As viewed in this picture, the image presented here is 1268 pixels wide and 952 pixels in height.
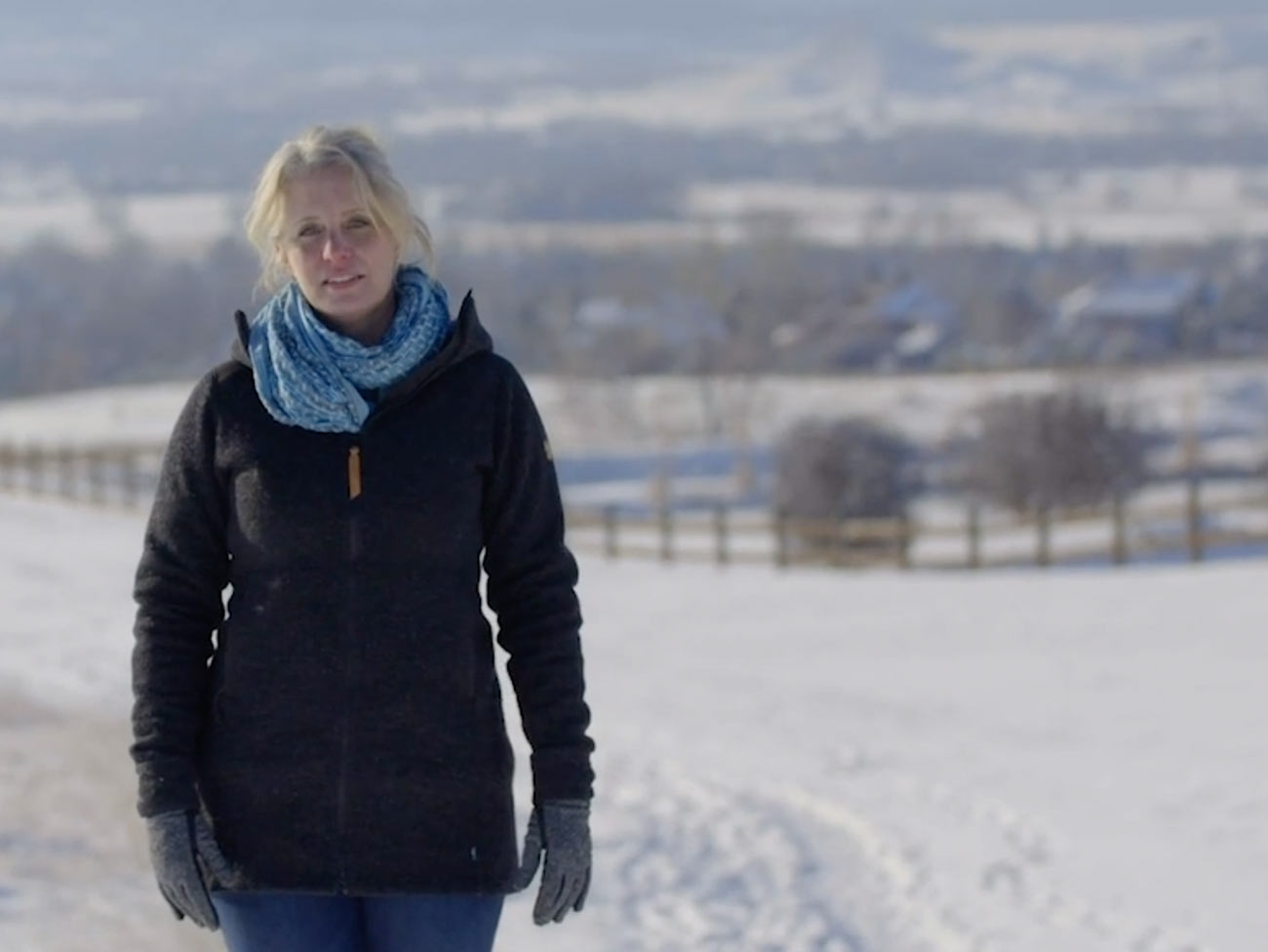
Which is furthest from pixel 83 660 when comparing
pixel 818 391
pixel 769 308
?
pixel 769 308

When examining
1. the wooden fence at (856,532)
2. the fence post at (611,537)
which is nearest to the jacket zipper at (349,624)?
the wooden fence at (856,532)

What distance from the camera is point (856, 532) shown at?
19.6 m

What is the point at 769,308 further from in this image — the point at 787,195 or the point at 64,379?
the point at 787,195

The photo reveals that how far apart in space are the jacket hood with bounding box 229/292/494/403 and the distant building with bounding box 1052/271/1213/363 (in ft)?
222

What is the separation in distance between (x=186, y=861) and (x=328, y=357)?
59 cm

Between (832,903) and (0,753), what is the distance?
314 cm

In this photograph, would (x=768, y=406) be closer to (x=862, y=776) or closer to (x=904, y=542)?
(x=904, y=542)

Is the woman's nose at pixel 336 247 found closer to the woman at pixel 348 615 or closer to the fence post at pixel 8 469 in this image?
the woman at pixel 348 615

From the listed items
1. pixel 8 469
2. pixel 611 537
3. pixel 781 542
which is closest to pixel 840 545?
pixel 781 542

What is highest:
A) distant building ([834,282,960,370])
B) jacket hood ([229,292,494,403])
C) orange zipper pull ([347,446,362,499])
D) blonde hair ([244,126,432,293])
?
blonde hair ([244,126,432,293])

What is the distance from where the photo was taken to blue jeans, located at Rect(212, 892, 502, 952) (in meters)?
2.66

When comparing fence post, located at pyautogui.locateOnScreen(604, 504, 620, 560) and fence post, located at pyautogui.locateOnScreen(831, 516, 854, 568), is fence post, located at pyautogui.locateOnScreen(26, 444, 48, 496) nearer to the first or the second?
fence post, located at pyautogui.locateOnScreen(604, 504, 620, 560)

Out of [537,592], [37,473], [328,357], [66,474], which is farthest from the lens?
[37,473]

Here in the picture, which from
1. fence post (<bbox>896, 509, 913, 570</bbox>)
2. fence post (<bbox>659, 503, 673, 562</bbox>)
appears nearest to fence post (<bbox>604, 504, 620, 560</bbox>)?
fence post (<bbox>659, 503, 673, 562</bbox>)
